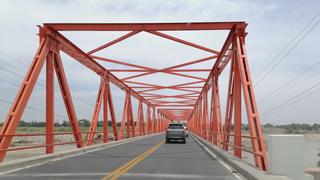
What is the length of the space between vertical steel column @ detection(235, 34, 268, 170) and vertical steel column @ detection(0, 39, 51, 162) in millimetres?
9519

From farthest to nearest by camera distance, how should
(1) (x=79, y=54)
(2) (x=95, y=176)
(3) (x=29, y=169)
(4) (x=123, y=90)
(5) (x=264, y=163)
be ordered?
1. (4) (x=123, y=90)
2. (1) (x=79, y=54)
3. (3) (x=29, y=169)
4. (5) (x=264, y=163)
5. (2) (x=95, y=176)

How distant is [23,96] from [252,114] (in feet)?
33.4

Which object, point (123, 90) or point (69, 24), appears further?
point (123, 90)

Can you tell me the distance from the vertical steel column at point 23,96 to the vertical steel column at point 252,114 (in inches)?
375

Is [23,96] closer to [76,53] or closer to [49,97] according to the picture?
[49,97]

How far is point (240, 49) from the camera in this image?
2236cm

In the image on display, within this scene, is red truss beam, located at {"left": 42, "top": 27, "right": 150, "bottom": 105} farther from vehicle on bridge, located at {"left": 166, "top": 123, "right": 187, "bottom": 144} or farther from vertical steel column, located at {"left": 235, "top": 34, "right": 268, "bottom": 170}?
vertical steel column, located at {"left": 235, "top": 34, "right": 268, "bottom": 170}

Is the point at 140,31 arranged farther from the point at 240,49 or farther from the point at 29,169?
the point at 29,169

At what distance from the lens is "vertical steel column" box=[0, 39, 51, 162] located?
2038 cm

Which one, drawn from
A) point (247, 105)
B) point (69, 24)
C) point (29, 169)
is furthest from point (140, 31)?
point (29, 169)

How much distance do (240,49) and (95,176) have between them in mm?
10917

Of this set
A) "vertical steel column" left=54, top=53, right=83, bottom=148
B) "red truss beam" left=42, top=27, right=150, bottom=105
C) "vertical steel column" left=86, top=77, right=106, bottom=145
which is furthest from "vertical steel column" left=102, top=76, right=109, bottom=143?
"vertical steel column" left=54, top=53, right=83, bottom=148

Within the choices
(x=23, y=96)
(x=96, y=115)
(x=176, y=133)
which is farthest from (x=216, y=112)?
(x=23, y=96)

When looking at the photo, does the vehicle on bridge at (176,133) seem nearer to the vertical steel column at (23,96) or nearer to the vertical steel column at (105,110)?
the vertical steel column at (105,110)
